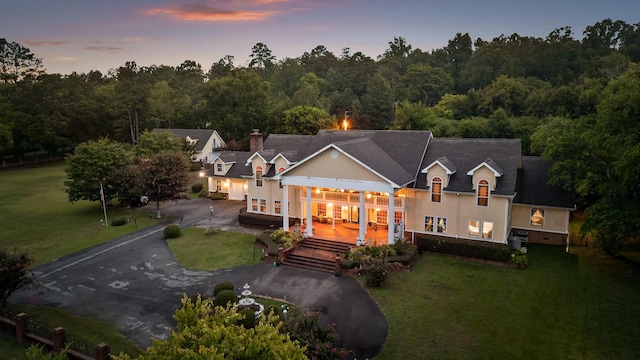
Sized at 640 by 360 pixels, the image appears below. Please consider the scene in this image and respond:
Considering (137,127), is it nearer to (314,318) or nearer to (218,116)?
(218,116)

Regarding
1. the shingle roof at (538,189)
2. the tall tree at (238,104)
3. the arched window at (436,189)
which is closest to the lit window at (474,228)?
the arched window at (436,189)

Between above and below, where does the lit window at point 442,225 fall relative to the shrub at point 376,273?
above

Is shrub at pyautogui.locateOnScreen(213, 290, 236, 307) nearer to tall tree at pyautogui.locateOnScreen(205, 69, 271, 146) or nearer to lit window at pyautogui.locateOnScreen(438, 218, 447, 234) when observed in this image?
lit window at pyautogui.locateOnScreen(438, 218, 447, 234)

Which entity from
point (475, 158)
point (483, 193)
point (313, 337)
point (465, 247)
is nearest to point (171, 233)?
point (313, 337)

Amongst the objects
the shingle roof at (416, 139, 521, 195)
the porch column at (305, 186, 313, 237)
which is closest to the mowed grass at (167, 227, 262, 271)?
the porch column at (305, 186, 313, 237)

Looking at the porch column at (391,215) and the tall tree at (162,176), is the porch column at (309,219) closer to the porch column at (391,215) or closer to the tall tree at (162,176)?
the porch column at (391,215)

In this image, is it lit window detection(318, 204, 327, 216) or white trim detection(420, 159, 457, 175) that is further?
lit window detection(318, 204, 327, 216)
